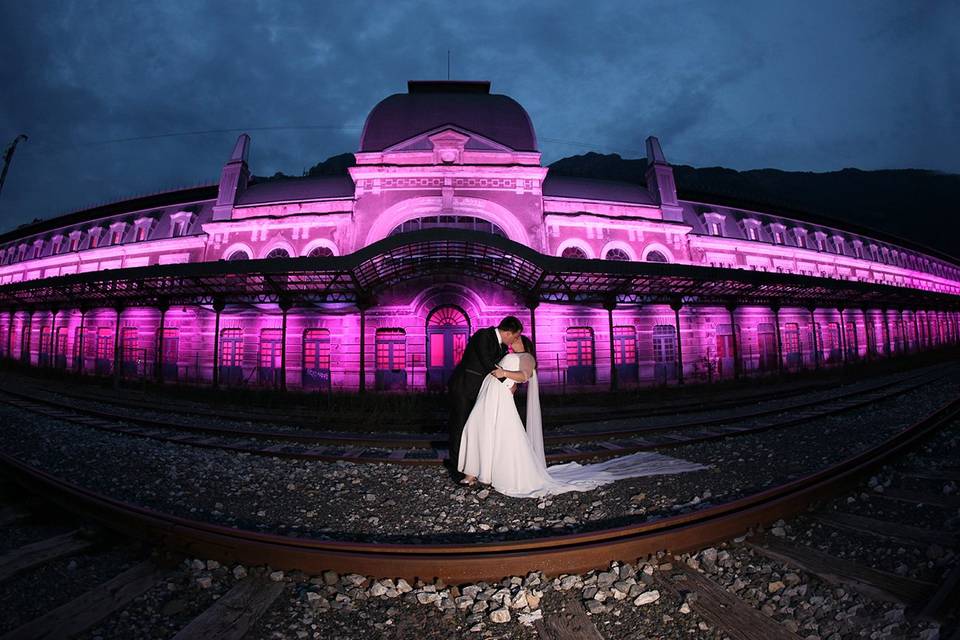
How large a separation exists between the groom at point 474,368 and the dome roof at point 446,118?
1838 centimetres

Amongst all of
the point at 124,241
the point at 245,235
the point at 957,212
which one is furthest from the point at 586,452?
the point at 957,212

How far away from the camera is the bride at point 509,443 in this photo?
15.0 ft

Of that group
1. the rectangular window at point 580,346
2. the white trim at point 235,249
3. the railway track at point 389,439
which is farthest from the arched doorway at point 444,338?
the railway track at point 389,439

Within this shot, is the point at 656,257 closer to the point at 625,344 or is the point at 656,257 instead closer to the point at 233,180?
the point at 625,344

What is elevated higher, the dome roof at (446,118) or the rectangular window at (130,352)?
the dome roof at (446,118)

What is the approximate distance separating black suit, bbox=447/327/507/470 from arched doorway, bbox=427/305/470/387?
14705 mm

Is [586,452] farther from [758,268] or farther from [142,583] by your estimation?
[758,268]

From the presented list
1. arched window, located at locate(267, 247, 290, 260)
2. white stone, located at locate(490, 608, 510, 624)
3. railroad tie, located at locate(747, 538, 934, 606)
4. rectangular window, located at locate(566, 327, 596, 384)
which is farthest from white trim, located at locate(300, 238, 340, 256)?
railroad tie, located at locate(747, 538, 934, 606)

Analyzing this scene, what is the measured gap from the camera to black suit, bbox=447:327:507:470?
4.85 m

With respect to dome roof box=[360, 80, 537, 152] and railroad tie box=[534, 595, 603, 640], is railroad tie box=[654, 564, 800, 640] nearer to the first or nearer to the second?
railroad tie box=[534, 595, 603, 640]

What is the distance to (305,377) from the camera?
20391 millimetres

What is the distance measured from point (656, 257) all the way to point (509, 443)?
70.2 ft

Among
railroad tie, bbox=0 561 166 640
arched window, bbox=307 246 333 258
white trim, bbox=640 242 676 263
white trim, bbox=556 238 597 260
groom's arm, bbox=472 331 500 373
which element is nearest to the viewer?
railroad tie, bbox=0 561 166 640

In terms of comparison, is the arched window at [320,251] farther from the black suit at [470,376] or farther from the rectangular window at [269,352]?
the black suit at [470,376]
